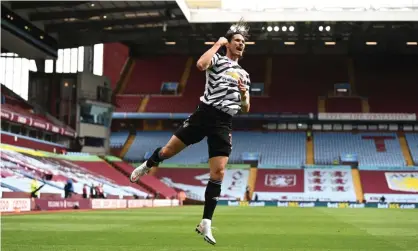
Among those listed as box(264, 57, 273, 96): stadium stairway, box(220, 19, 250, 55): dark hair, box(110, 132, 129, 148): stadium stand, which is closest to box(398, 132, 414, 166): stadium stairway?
box(264, 57, 273, 96): stadium stairway

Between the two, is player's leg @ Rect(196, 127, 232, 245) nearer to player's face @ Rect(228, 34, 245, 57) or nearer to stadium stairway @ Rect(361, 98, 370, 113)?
player's face @ Rect(228, 34, 245, 57)

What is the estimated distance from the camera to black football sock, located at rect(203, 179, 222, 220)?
7848 mm

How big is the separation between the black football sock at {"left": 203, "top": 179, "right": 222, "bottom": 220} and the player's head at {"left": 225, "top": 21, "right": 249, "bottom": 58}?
1.63 meters

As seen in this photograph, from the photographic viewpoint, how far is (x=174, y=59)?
215 ft

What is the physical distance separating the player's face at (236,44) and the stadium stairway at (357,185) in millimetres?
43715

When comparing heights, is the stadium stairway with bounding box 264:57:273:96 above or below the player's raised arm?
above

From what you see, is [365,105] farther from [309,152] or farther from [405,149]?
[309,152]

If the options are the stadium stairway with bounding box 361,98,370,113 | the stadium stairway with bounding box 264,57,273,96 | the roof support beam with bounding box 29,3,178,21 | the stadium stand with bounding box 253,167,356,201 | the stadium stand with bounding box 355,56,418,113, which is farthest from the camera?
the stadium stairway with bounding box 264,57,273,96

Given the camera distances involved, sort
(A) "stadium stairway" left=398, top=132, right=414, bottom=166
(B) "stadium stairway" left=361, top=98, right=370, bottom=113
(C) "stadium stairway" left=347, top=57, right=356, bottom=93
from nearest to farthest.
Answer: (A) "stadium stairway" left=398, top=132, right=414, bottom=166, (B) "stadium stairway" left=361, top=98, right=370, bottom=113, (C) "stadium stairway" left=347, top=57, right=356, bottom=93

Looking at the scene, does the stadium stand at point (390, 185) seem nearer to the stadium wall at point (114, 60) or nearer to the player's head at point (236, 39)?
the stadium wall at point (114, 60)

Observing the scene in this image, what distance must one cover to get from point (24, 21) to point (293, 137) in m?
26.6

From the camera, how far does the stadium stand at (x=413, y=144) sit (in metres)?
54.5

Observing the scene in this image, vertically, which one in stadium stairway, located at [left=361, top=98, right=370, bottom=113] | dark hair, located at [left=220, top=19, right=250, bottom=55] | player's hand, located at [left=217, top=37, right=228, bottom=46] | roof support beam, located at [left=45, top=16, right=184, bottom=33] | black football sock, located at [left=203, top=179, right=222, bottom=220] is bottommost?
black football sock, located at [left=203, top=179, right=222, bottom=220]

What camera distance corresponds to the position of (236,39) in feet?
26.2
